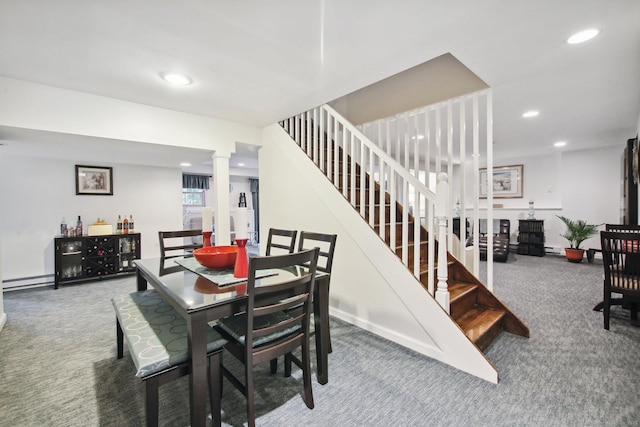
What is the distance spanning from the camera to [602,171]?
5766 mm

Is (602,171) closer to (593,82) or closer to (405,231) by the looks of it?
(593,82)

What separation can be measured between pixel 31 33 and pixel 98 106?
101 cm

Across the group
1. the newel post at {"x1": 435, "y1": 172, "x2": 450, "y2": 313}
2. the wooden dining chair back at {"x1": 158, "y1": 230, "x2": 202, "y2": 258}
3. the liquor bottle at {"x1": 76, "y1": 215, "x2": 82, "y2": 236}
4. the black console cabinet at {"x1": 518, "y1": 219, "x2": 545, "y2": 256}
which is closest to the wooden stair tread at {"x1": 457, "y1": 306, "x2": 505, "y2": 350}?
the newel post at {"x1": 435, "y1": 172, "x2": 450, "y2": 313}

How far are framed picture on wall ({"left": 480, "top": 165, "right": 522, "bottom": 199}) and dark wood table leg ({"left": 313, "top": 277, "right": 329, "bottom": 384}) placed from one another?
6.88 metres

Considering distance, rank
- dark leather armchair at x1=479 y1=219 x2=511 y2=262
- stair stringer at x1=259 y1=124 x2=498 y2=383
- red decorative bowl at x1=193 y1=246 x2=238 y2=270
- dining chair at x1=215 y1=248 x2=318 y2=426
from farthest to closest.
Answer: dark leather armchair at x1=479 y1=219 x2=511 y2=262 → stair stringer at x1=259 y1=124 x2=498 y2=383 → red decorative bowl at x1=193 y1=246 x2=238 y2=270 → dining chair at x1=215 y1=248 x2=318 y2=426

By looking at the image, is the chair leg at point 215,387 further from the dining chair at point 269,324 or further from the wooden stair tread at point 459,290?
the wooden stair tread at point 459,290

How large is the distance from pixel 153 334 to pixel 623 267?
12.8ft

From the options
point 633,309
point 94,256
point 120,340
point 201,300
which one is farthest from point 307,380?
point 94,256

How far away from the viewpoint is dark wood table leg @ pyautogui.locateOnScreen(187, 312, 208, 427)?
1.31 metres

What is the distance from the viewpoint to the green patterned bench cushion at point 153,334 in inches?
52.2

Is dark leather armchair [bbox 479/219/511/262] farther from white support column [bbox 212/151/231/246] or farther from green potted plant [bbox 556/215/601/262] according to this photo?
white support column [bbox 212/151/231/246]

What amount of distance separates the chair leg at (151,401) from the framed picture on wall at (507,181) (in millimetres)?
7889

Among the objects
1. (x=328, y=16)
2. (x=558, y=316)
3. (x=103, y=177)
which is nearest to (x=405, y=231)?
(x=328, y=16)

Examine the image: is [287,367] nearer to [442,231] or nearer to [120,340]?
[120,340]
